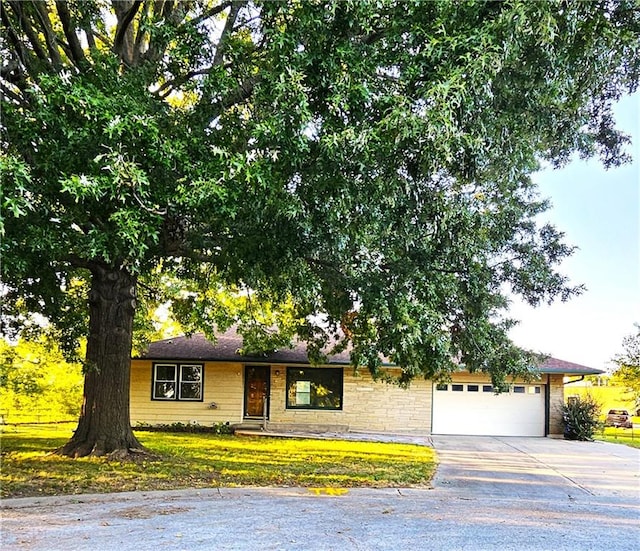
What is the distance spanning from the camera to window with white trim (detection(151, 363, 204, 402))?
1891 centimetres

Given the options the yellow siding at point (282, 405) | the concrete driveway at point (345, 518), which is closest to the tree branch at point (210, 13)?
the concrete driveway at point (345, 518)

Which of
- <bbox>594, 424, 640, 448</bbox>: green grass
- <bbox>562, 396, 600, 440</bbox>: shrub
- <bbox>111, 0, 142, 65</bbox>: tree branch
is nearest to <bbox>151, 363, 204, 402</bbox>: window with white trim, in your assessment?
<bbox>111, 0, 142, 65</bbox>: tree branch

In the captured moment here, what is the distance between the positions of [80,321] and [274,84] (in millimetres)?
7802

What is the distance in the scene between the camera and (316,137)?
621cm

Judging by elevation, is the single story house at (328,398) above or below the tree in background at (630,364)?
below

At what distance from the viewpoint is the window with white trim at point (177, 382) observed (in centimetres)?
1891

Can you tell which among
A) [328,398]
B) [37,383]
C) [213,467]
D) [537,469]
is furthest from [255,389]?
[537,469]

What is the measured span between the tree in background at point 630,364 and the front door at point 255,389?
41.1 ft

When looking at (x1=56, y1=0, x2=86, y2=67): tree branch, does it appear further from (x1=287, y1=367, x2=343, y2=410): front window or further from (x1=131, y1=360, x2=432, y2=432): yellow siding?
(x1=287, y1=367, x2=343, y2=410): front window

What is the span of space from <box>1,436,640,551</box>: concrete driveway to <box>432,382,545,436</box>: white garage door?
30.5 ft

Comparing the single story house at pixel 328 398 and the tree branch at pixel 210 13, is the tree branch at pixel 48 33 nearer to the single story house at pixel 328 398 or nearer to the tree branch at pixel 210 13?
the tree branch at pixel 210 13

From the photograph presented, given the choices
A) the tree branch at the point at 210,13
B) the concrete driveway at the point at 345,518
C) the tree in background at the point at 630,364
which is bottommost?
the concrete driveway at the point at 345,518

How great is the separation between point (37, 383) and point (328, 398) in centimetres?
872

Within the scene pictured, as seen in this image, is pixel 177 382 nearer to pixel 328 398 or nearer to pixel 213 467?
pixel 328 398
